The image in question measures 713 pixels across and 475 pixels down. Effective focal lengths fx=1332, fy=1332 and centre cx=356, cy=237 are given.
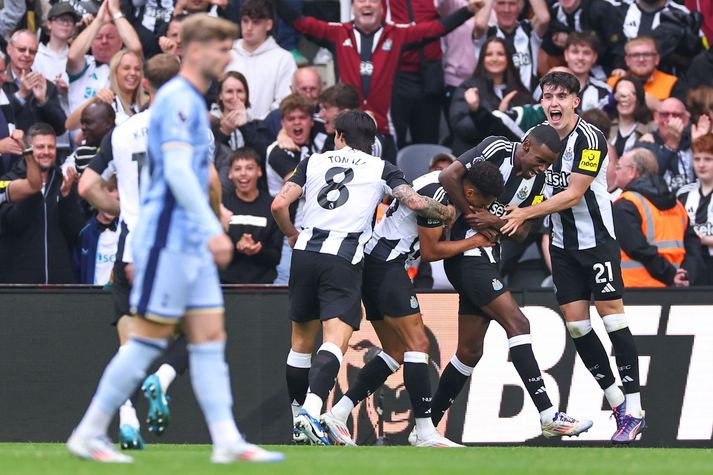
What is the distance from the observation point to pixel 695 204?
13.2 metres

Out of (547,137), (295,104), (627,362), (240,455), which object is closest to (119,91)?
(295,104)

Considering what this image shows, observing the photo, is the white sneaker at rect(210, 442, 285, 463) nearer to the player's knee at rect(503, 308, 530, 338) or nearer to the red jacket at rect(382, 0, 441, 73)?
the player's knee at rect(503, 308, 530, 338)

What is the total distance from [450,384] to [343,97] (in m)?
3.72

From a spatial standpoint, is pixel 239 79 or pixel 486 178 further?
pixel 239 79

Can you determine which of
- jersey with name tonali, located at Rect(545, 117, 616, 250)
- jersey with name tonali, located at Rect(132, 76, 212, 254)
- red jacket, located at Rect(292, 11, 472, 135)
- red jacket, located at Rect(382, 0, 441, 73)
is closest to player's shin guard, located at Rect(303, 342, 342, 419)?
jersey with name tonali, located at Rect(545, 117, 616, 250)

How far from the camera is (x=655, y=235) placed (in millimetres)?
12508

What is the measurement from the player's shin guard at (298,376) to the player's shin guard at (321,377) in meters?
0.55

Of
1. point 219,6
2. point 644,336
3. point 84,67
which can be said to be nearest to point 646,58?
point 644,336

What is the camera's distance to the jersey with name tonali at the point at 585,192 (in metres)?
10.2

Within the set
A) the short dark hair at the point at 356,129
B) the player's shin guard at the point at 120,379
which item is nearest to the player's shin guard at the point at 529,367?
the short dark hair at the point at 356,129

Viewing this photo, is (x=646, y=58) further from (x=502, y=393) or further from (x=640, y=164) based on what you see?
(x=502, y=393)

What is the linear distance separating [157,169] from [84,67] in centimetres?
787

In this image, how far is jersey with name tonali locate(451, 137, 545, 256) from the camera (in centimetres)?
1017

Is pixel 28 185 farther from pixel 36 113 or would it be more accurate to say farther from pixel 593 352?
pixel 593 352
